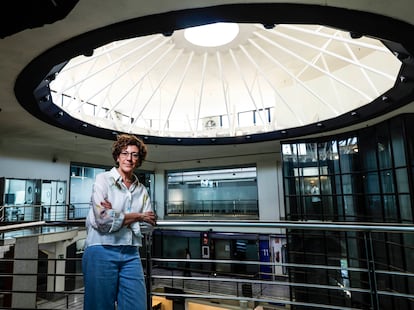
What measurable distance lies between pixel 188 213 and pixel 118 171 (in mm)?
13833

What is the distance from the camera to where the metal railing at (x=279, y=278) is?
76.4 inches

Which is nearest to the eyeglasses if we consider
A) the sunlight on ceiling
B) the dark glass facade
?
the sunlight on ceiling

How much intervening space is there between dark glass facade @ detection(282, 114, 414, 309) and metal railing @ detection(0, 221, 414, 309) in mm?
47

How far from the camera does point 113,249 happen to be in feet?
5.66

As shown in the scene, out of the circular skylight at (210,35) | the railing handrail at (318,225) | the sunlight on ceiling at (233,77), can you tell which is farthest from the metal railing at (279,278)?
the circular skylight at (210,35)

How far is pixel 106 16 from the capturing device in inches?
122

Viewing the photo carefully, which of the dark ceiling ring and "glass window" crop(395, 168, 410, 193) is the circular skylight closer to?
the dark ceiling ring

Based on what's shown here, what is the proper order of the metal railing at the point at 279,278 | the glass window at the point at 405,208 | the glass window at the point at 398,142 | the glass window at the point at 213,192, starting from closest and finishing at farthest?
the metal railing at the point at 279,278 < the glass window at the point at 405,208 < the glass window at the point at 398,142 < the glass window at the point at 213,192

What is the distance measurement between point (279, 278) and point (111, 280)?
12061 millimetres

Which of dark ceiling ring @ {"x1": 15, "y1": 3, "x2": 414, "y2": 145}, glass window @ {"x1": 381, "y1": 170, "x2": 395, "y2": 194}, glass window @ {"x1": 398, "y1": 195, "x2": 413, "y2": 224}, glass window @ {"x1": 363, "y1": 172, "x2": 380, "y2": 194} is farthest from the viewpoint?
glass window @ {"x1": 363, "y1": 172, "x2": 380, "y2": 194}

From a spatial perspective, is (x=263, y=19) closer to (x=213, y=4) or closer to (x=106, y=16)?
(x=213, y=4)

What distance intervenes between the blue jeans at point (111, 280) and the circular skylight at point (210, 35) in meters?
6.00

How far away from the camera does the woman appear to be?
5.55ft

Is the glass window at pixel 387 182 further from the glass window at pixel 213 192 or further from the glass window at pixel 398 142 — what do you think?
the glass window at pixel 213 192
